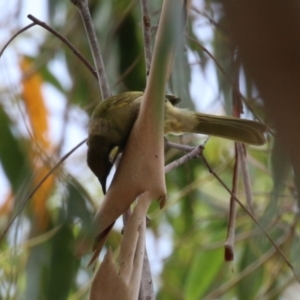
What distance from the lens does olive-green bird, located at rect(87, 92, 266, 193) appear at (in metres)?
1.59

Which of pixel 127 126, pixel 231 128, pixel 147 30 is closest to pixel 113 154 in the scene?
pixel 127 126

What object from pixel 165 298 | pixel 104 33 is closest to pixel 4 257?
pixel 104 33

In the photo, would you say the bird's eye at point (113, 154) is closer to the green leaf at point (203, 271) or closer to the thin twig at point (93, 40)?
the thin twig at point (93, 40)

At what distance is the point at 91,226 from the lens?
0.93 m

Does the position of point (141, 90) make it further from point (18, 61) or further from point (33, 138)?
point (33, 138)

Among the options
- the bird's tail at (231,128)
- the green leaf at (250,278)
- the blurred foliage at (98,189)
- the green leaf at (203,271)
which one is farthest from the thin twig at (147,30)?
the green leaf at (203,271)

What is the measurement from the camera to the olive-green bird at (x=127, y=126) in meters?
1.59

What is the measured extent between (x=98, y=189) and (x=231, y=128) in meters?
0.74

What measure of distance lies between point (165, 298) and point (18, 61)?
112 cm

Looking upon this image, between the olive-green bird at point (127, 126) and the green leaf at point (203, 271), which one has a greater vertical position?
the olive-green bird at point (127, 126)

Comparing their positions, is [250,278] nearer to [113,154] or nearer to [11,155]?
[113,154]

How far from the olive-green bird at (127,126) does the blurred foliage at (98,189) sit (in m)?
0.07

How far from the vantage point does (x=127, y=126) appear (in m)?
1.67

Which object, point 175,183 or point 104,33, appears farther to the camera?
point 175,183
